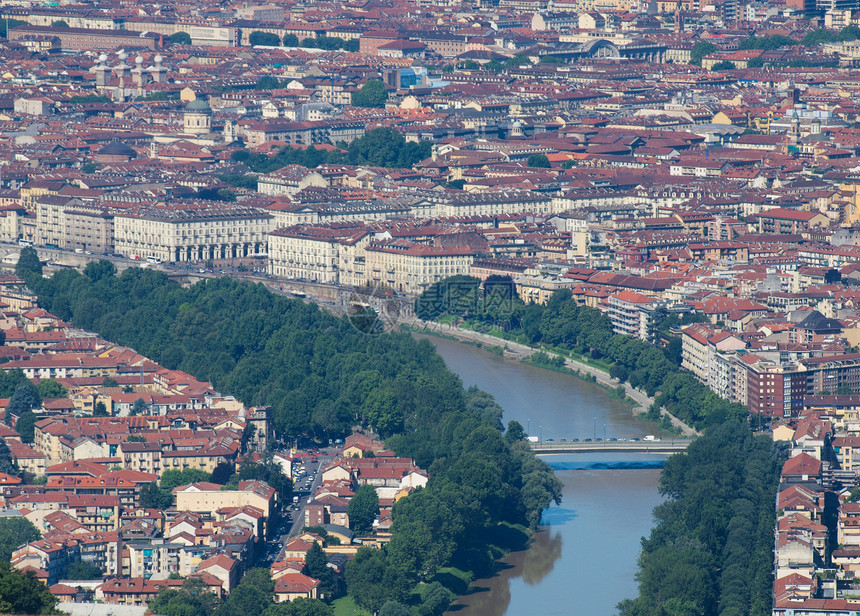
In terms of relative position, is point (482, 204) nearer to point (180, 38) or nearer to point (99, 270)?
point (99, 270)

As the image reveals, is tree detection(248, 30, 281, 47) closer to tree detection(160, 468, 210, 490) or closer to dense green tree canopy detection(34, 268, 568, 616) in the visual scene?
dense green tree canopy detection(34, 268, 568, 616)

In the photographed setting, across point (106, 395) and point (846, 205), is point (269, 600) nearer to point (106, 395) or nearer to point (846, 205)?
point (106, 395)

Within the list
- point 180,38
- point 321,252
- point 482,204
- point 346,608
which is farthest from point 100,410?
point 180,38

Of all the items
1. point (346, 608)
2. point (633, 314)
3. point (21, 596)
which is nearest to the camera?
point (21, 596)

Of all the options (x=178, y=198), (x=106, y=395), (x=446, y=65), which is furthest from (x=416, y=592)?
(x=446, y=65)

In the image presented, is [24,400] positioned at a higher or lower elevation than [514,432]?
lower

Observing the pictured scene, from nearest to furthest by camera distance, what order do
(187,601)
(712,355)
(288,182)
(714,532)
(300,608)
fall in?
(300,608)
(187,601)
(714,532)
(712,355)
(288,182)
